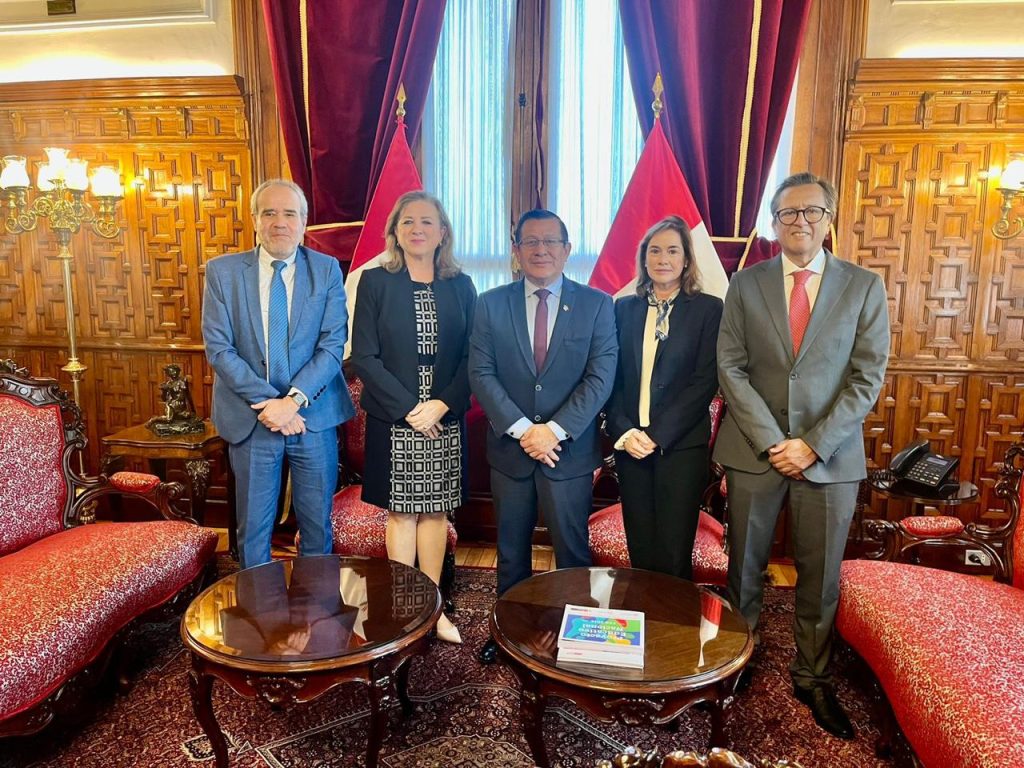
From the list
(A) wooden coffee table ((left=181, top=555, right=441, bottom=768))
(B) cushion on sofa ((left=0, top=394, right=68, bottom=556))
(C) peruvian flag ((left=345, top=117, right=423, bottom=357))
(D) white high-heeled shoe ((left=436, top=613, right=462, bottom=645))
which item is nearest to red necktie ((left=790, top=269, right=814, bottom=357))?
(A) wooden coffee table ((left=181, top=555, right=441, bottom=768))

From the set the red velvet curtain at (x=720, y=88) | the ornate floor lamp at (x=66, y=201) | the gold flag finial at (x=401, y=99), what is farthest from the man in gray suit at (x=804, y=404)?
the ornate floor lamp at (x=66, y=201)

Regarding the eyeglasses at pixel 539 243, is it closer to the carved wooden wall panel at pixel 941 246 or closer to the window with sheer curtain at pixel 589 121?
the window with sheer curtain at pixel 589 121

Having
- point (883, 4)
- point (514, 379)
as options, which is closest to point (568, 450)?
point (514, 379)

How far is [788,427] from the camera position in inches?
78.7

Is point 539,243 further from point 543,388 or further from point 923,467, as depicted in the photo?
point 923,467

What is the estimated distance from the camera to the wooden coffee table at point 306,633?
1.55 meters

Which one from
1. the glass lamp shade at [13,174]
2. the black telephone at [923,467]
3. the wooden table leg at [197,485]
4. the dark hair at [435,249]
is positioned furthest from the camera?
the glass lamp shade at [13,174]

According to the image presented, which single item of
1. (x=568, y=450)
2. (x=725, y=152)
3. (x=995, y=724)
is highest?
(x=725, y=152)

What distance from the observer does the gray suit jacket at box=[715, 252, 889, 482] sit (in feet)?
6.41

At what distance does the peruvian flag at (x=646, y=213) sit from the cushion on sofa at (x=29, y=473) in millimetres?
2136

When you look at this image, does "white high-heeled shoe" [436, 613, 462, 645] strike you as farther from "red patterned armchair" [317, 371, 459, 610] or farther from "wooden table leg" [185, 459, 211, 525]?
"wooden table leg" [185, 459, 211, 525]

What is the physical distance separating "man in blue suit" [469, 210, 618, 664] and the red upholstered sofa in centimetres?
83

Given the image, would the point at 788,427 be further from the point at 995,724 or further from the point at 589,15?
the point at 589,15

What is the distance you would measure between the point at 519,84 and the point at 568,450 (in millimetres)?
1932
